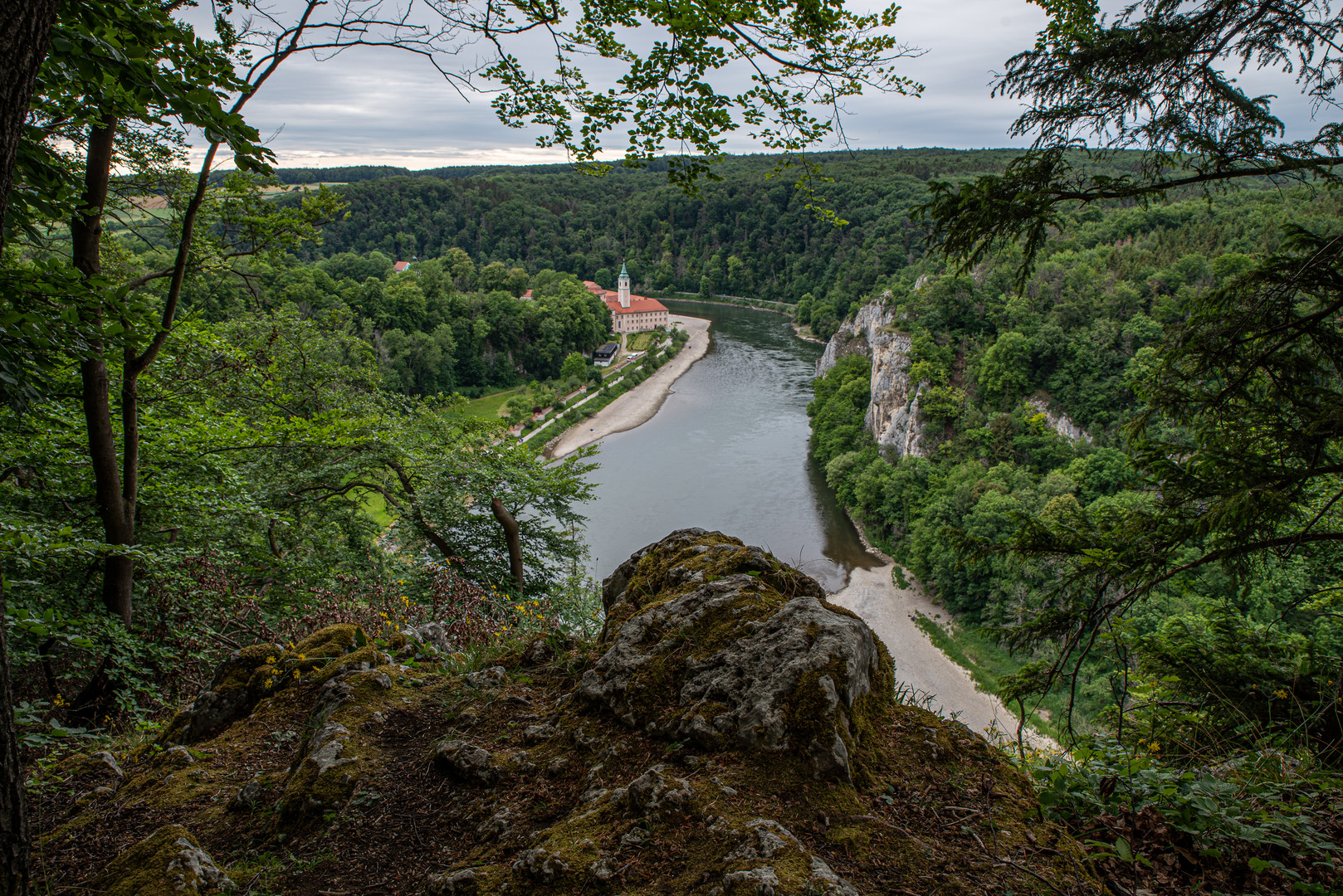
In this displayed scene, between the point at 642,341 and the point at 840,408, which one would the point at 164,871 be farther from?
the point at 642,341

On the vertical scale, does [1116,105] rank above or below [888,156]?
below

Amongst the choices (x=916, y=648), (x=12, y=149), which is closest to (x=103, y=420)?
(x=12, y=149)

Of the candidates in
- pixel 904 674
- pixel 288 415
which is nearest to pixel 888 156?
pixel 904 674

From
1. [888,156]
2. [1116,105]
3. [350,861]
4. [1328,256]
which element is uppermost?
[888,156]

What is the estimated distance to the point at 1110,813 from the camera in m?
2.15

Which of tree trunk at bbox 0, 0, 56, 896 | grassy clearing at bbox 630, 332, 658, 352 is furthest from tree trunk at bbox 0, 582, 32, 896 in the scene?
grassy clearing at bbox 630, 332, 658, 352

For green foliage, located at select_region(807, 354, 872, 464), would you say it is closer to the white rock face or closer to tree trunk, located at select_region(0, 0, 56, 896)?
the white rock face

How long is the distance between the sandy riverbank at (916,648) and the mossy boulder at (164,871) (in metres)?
14.6

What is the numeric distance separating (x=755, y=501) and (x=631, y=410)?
16570 millimetres

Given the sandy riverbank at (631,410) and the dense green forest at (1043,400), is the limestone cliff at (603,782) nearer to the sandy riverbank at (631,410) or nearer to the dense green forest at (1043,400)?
the dense green forest at (1043,400)

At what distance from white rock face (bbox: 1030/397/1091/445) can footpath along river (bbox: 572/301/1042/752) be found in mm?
11056

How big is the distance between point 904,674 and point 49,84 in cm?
2057

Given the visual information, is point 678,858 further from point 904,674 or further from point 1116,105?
point 904,674

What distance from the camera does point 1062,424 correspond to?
31609mm
